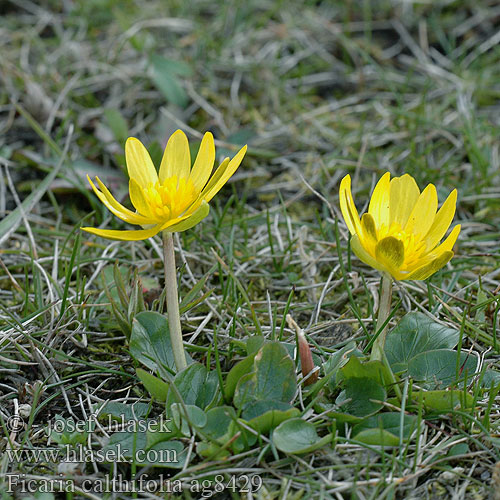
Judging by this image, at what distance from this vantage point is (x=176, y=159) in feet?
6.57

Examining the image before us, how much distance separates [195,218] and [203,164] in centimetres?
28

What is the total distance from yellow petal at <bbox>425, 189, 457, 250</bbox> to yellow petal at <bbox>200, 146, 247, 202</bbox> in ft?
1.98

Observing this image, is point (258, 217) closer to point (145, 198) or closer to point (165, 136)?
point (165, 136)

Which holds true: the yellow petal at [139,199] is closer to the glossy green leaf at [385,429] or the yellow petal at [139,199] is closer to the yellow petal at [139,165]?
the yellow petal at [139,165]

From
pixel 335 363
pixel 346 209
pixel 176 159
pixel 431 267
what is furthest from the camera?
pixel 176 159

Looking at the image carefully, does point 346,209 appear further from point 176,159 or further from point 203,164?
point 176,159

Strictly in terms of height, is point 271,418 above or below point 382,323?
below

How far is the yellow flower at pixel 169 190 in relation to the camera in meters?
1.70

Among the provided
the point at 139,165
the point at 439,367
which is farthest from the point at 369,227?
the point at 139,165

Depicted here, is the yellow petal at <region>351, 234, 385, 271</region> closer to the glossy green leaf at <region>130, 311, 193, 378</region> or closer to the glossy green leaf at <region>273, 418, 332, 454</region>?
the glossy green leaf at <region>273, 418, 332, 454</region>

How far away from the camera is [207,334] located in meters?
2.23

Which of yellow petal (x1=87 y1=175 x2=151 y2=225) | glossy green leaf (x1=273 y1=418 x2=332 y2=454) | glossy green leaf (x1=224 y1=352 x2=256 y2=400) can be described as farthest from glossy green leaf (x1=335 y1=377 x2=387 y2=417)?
yellow petal (x1=87 y1=175 x2=151 y2=225)

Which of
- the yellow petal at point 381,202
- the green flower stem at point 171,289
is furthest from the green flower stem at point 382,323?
the green flower stem at point 171,289

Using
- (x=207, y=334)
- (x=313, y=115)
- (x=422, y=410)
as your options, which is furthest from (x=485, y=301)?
(x=313, y=115)
